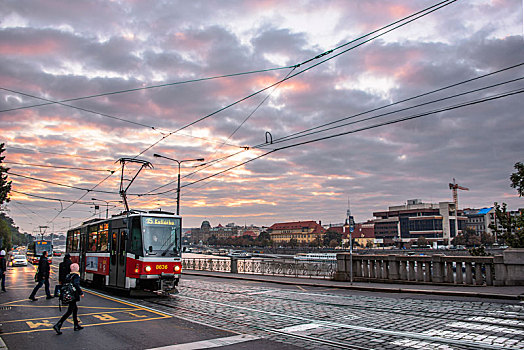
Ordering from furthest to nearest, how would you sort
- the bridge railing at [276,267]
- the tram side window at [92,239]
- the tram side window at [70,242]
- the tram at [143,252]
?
the tram side window at [70,242]
the bridge railing at [276,267]
the tram side window at [92,239]
the tram at [143,252]

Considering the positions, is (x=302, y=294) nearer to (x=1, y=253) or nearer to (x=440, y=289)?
(x=440, y=289)

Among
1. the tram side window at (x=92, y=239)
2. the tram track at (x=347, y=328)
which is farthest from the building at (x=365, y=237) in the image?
the tram track at (x=347, y=328)

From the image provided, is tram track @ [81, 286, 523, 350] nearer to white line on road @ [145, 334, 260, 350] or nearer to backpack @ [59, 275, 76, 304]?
white line on road @ [145, 334, 260, 350]

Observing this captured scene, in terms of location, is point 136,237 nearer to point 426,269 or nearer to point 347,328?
point 347,328

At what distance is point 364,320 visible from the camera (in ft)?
34.7

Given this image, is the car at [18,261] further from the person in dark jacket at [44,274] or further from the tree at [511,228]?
the tree at [511,228]

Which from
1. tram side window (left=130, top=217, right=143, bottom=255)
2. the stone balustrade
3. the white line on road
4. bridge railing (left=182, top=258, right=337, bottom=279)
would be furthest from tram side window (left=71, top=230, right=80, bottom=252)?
the white line on road

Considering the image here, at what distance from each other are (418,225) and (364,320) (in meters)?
182

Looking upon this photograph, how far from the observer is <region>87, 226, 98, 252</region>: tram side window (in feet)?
71.8

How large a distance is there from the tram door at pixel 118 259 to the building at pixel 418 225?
167 metres

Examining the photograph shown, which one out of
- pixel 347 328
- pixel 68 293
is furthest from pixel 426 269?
pixel 68 293

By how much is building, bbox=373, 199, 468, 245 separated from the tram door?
166890 mm

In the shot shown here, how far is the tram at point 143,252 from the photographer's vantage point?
55.0ft

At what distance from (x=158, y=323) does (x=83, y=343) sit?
7.87ft
